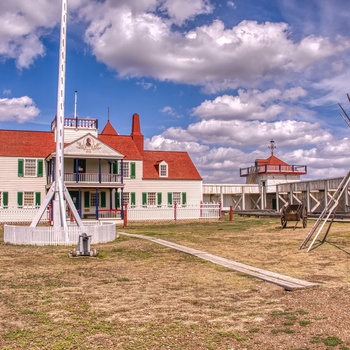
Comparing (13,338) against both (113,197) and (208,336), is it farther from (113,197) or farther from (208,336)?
(113,197)

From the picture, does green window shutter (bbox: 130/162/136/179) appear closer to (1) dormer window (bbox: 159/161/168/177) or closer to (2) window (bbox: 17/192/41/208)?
(1) dormer window (bbox: 159/161/168/177)

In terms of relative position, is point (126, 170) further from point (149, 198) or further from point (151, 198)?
point (151, 198)

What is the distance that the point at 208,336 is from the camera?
20.5ft

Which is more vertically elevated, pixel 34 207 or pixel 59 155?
pixel 59 155

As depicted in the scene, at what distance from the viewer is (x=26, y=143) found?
1505 inches

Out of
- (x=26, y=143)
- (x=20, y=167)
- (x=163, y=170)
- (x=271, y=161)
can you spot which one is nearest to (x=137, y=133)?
(x=163, y=170)

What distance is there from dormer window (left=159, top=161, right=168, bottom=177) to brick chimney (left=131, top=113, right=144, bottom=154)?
2743 millimetres

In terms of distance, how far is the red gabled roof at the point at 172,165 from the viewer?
41.4 metres

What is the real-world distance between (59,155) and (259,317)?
13.5 m

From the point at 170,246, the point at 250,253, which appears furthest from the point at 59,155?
the point at 250,253

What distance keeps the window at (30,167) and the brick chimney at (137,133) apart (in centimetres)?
931

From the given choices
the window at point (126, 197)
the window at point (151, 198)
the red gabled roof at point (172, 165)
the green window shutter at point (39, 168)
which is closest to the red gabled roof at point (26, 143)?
the green window shutter at point (39, 168)

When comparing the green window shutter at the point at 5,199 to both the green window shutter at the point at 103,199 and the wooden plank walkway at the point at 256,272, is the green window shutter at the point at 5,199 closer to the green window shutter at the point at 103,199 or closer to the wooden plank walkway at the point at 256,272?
the green window shutter at the point at 103,199

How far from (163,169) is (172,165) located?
70.8 inches
